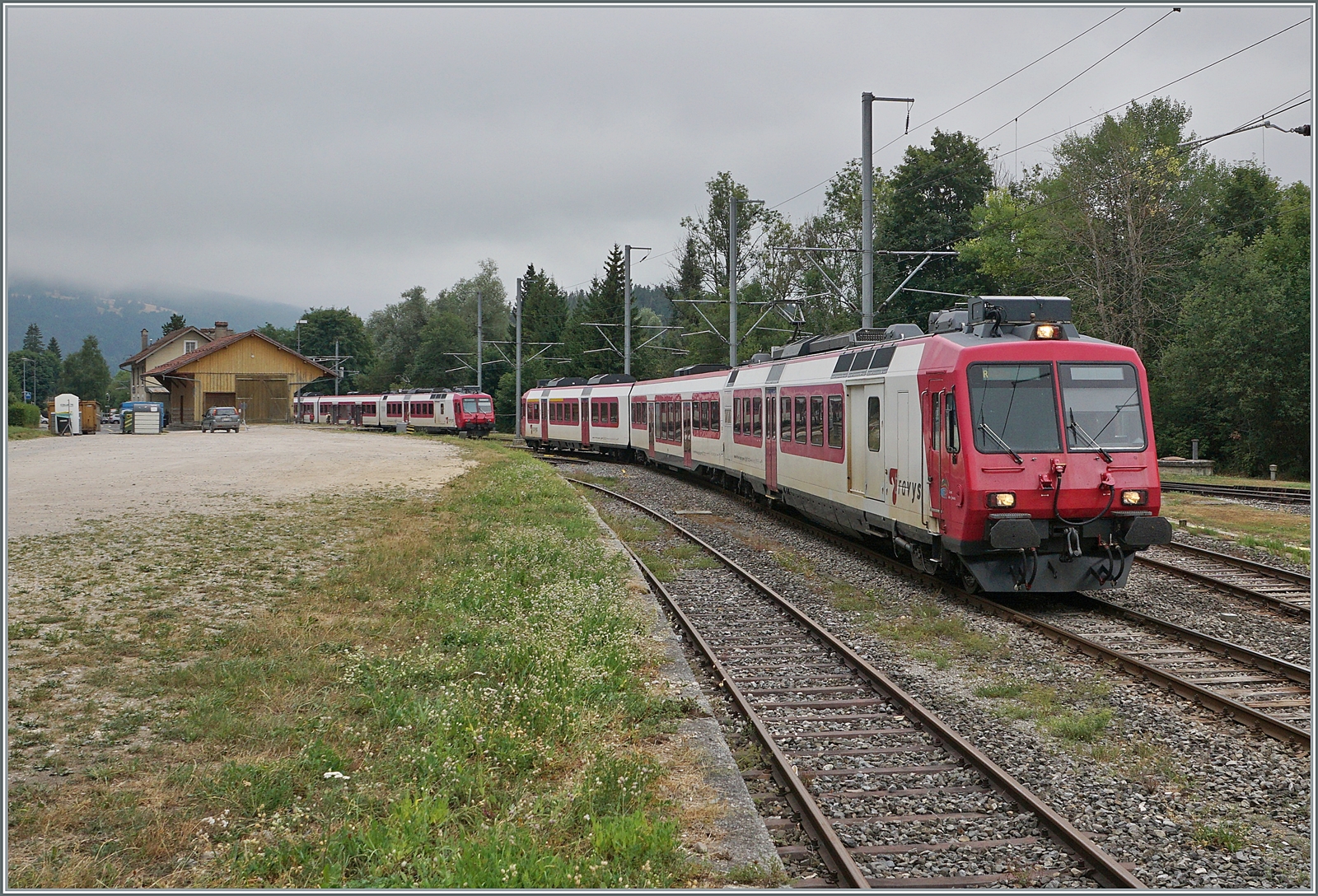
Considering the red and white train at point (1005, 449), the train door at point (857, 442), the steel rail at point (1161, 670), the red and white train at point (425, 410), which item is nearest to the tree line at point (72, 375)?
the red and white train at point (425, 410)

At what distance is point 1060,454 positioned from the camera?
34.7 feet

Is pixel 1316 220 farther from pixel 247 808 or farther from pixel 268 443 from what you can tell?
pixel 268 443

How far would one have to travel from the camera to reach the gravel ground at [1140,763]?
200 inches

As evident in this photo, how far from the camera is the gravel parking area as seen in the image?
1881 centimetres

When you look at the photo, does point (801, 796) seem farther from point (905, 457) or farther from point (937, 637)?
point (905, 457)

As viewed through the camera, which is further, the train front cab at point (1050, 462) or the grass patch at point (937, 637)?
the train front cab at point (1050, 462)

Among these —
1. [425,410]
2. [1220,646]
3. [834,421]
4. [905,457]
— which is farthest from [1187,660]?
[425,410]

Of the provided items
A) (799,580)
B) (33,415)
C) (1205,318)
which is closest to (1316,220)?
(799,580)

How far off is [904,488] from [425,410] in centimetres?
5367

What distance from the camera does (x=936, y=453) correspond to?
37.3 ft

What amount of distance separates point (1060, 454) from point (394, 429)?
6364 cm

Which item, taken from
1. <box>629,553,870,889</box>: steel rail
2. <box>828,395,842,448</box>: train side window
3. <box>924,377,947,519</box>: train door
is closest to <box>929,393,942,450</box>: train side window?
<box>924,377,947,519</box>: train door

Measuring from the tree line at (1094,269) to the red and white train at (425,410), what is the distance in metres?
5.91

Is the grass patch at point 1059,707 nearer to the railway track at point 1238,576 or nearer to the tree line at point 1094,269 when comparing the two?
the railway track at point 1238,576
